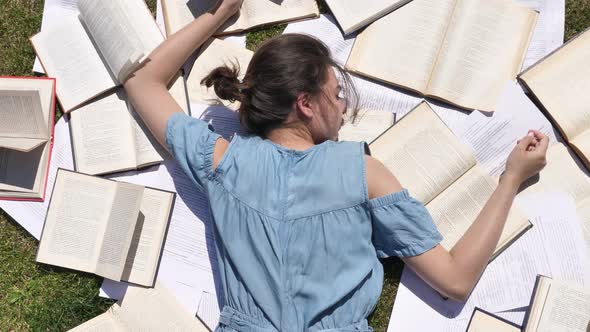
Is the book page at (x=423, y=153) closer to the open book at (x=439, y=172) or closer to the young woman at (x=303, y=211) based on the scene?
the open book at (x=439, y=172)

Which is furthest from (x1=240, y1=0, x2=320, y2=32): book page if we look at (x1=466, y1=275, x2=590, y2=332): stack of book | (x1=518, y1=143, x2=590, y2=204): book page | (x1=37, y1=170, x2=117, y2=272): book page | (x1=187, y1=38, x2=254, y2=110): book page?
(x1=466, y1=275, x2=590, y2=332): stack of book

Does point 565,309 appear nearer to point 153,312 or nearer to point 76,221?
point 153,312

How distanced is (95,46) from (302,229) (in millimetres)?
1162

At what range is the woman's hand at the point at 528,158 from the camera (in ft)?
6.66

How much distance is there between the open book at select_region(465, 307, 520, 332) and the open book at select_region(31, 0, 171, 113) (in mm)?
1606

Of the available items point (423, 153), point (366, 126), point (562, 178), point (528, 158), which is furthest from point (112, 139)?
point (562, 178)

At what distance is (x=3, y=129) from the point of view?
215 centimetres

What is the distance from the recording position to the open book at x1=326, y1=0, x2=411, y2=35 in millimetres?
2217

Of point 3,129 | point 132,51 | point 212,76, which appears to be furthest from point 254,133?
point 3,129

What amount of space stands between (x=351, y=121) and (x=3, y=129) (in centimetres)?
138

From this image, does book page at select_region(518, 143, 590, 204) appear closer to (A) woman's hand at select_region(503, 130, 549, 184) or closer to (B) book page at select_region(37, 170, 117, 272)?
(A) woman's hand at select_region(503, 130, 549, 184)

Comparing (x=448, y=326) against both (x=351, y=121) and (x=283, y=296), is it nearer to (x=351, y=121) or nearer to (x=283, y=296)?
(x=283, y=296)

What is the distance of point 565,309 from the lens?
200cm

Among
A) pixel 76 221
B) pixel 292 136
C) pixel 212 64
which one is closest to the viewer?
pixel 292 136
